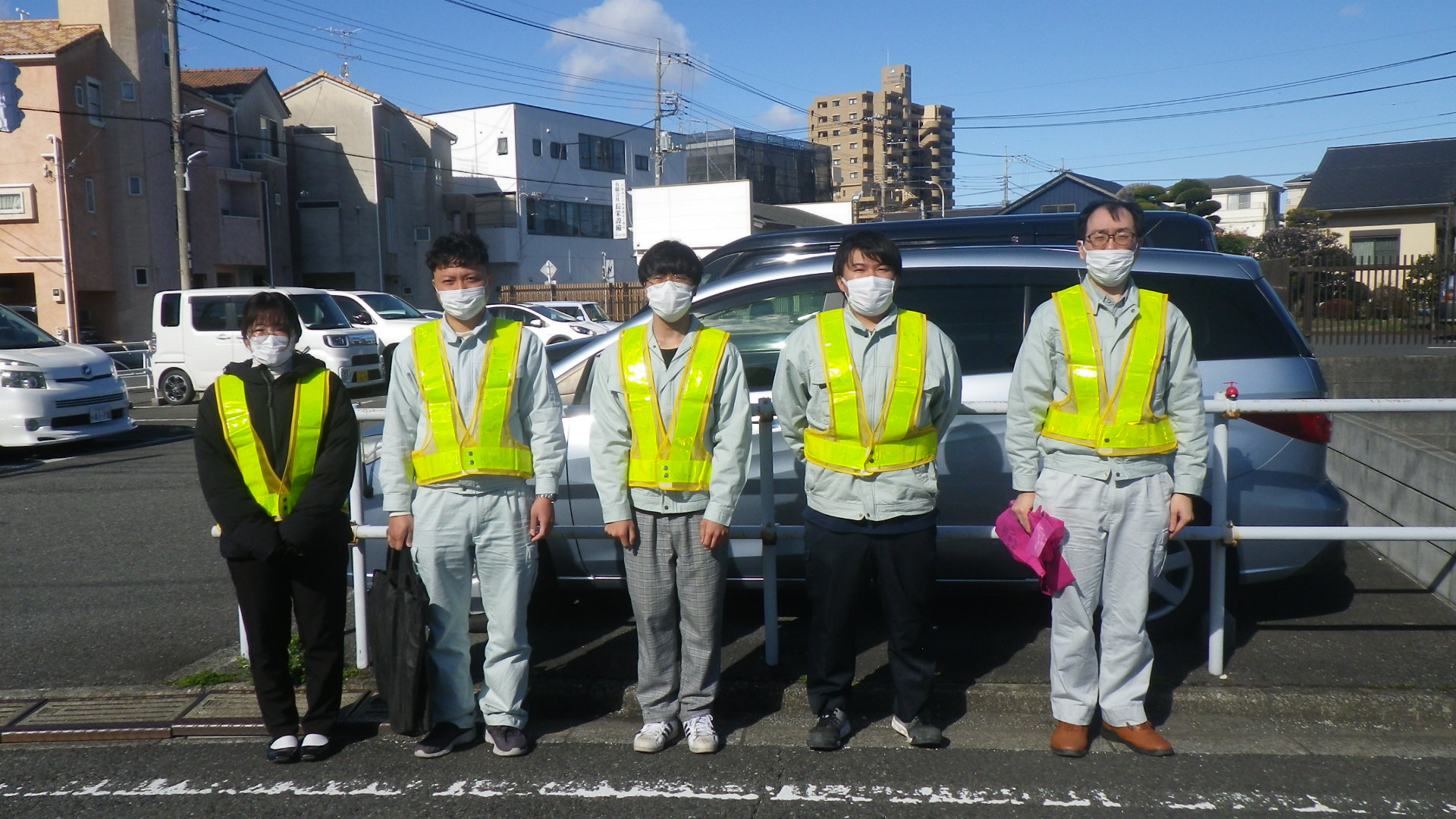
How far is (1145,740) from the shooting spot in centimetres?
358

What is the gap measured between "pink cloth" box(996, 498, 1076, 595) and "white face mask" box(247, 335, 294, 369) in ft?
8.39

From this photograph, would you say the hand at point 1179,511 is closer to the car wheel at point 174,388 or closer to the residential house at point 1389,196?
the car wheel at point 174,388

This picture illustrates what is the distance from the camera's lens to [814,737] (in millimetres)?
3686

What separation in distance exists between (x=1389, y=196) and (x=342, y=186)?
38.7m

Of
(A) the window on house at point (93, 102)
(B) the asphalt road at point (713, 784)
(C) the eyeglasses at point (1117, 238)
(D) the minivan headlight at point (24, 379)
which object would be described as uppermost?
(A) the window on house at point (93, 102)

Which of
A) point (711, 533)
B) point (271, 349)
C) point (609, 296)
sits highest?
point (609, 296)

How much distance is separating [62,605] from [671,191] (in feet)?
126

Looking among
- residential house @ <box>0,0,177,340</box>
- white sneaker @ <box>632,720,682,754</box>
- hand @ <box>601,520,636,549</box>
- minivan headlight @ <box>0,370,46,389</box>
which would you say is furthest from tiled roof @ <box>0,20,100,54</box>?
white sneaker @ <box>632,720,682,754</box>

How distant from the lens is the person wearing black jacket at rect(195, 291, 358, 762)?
11.6 ft

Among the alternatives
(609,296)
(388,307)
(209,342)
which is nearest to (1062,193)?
(609,296)

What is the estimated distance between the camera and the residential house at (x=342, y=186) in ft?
135

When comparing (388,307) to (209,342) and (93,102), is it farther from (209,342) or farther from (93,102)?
(93,102)

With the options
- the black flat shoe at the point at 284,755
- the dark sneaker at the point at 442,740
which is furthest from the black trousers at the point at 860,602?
the black flat shoe at the point at 284,755

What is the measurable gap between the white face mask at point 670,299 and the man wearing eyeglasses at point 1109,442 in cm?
117
